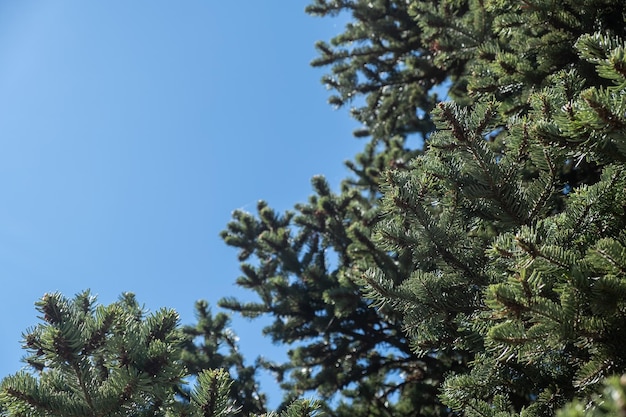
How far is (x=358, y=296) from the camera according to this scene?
197 inches

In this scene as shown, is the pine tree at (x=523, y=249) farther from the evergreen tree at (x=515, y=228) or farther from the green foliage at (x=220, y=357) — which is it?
the green foliage at (x=220, y=357)

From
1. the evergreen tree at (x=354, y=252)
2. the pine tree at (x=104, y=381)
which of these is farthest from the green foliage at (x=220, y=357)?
the pine tree at (x=104, y=381)

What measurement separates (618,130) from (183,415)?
7.44ft

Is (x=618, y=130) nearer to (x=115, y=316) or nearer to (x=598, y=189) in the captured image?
(x=598, y=189)

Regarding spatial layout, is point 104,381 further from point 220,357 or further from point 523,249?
point 220,357

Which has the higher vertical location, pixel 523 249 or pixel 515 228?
pixel 515 228

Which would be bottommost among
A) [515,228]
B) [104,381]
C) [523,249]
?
[523,249]

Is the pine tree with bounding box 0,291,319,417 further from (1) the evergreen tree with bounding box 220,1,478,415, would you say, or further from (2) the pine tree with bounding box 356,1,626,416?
(1) the evergreen tree with bounding box 220,1,478,415

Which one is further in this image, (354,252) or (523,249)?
(354,252)

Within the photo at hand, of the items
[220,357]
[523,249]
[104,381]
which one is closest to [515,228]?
[523,249]

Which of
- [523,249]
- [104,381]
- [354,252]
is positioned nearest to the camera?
[523,249]

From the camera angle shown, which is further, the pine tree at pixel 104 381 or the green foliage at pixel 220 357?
the green foliage at pixel 220 357

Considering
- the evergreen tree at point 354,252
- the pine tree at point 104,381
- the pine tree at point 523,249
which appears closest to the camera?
the pine tree at point 523,249

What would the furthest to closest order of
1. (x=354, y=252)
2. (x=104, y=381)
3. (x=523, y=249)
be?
(x=354, y=252) → (x=104, y=381) → (x=523, y=249)
